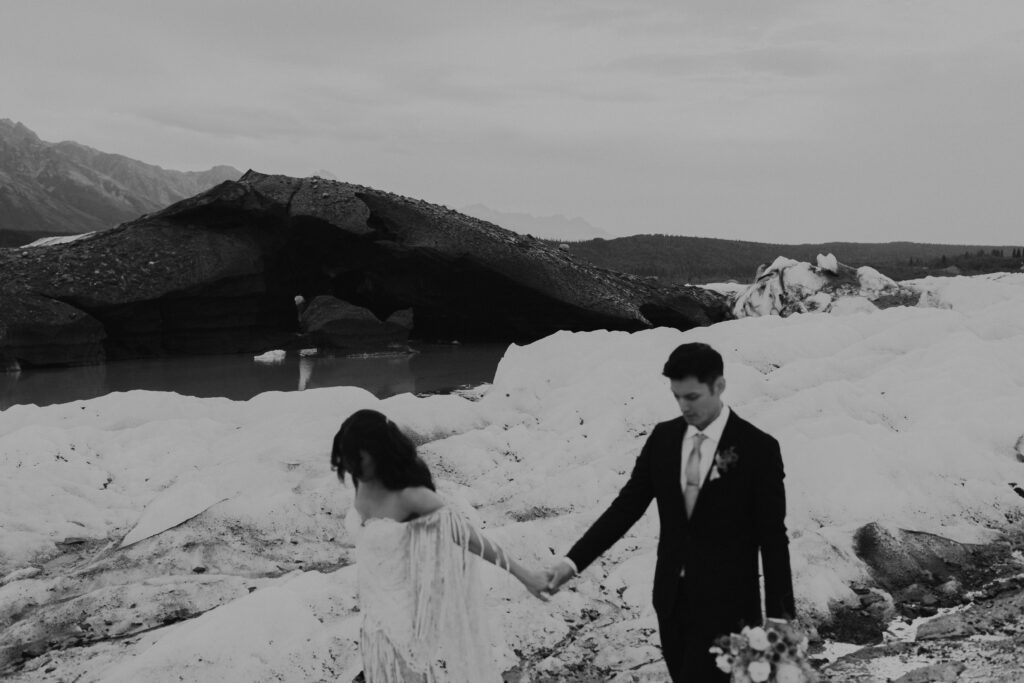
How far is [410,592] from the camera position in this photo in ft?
13.3

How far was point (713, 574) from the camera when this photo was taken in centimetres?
363

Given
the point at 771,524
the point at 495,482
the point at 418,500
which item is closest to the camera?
the point at 771,524

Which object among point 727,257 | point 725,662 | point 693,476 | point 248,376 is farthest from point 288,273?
point 727,257

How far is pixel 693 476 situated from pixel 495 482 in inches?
228

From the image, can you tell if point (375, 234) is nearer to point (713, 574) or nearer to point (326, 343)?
point (326, 343)

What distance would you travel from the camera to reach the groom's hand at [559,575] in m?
4.15

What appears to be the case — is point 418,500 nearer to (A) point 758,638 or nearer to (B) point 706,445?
(B) point 706,445

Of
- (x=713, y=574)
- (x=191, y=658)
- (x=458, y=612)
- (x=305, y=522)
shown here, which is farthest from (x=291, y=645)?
(x=713, y=574)

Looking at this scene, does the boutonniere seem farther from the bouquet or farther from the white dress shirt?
the bouquet

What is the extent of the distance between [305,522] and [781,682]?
5659 millimetres

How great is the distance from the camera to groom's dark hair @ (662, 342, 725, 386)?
3631 mm

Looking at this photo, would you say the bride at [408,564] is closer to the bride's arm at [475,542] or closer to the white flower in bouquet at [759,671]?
the bride's arm at [475,542]

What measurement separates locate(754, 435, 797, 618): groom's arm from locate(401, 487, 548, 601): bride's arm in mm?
1043

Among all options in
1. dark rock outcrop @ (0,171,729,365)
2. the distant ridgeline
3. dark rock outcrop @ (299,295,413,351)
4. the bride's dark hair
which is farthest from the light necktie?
the distant ridgeline
